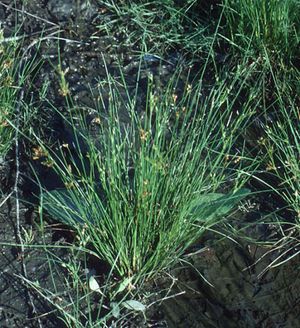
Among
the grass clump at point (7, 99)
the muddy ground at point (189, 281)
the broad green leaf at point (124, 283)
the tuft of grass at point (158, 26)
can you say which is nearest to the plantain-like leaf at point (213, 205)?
the muddy ground at point (189, 281)

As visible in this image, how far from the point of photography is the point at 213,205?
315cm

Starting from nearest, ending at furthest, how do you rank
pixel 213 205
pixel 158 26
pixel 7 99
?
pixel 213 205, pixel 7 99, pixel 158 26

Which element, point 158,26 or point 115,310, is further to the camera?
point 158,26

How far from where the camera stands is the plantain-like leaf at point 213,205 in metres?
3.11

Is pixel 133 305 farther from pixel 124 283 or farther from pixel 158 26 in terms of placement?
pixel 158 26

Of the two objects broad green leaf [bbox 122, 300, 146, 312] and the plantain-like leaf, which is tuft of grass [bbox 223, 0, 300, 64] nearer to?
the plantain-like leaf

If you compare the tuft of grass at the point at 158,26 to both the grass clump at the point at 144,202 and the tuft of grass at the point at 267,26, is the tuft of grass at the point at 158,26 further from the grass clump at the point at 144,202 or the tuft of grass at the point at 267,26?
the grass clump at the point at 144,202

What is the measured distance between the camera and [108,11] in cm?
418

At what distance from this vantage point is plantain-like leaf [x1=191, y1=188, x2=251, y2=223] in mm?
3105

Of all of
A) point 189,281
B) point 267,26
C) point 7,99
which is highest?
point 267,26

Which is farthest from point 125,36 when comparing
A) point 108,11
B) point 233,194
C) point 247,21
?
point 233,194

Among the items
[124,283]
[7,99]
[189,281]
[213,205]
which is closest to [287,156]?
[213,205]

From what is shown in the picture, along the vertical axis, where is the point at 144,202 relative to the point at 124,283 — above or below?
above

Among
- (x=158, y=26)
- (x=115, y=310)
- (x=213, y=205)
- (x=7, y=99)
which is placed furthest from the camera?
(x=158, y=26)
